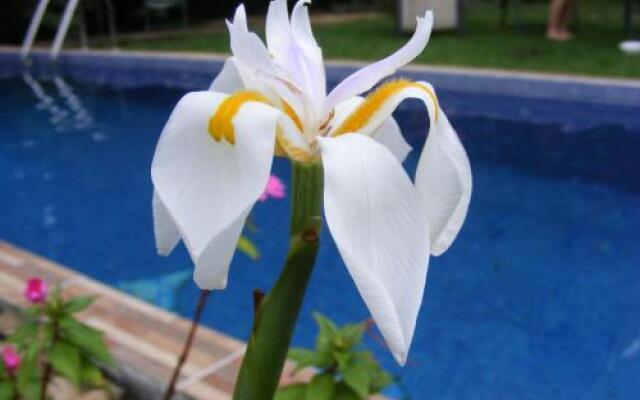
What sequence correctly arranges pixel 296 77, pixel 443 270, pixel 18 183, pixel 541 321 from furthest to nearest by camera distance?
pixel 18 183 → pixel 443 270 → pixel 541 321 → pixel 296 77

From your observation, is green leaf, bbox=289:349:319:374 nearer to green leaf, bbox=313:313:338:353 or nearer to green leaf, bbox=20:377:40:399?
green leaf, bbox=313:313:338:353

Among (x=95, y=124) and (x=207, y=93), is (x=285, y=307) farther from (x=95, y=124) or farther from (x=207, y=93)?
(x=95, y=124)

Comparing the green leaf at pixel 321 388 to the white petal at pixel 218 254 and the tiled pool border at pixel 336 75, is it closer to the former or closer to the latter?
the white petal at pixel 218 254

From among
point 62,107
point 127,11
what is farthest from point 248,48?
point 127,11

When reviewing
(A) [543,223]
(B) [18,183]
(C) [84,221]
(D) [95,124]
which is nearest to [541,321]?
(A) [543,223]

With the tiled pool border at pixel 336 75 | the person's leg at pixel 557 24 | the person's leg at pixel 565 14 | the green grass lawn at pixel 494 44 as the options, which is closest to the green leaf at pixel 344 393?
the tiled pool border at pixel 336 75

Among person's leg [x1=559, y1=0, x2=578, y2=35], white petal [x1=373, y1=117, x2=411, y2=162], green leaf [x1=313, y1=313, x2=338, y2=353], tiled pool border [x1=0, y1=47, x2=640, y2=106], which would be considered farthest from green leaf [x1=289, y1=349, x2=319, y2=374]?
person's leg [x1=559, y1=0, x2=578, y2=35]
